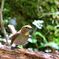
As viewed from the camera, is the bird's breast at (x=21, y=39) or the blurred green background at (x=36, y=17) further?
the blurred green background at (x=36, y=17)

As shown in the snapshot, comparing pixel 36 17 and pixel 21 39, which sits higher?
pixel 36 17

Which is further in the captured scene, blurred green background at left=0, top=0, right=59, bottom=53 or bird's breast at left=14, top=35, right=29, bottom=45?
blurred green background at left=0, top=0, right=59, bottom=53

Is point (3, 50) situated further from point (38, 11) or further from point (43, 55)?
point (38, 11)

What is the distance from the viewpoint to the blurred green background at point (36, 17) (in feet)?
5.35

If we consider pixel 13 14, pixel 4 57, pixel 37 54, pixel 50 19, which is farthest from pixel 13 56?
pixel 50 19

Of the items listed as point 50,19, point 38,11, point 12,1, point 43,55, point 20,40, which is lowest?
point 43,55

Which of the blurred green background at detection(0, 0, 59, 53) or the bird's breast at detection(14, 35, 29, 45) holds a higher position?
the blurred green background at detection(0, 0, 59, 53)

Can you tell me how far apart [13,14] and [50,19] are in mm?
617

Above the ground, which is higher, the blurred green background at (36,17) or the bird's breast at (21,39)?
the blurred green background at (36,17)

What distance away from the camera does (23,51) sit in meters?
0.75

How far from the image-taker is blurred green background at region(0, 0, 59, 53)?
1632 mm

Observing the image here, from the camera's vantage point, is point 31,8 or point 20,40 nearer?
point 20,40

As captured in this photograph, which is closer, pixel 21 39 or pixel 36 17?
pixel 21 39

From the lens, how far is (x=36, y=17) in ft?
5.78
